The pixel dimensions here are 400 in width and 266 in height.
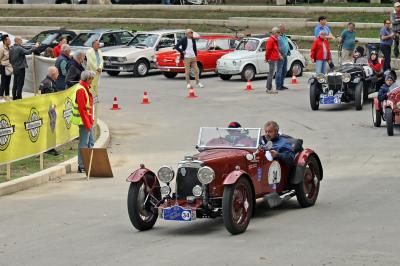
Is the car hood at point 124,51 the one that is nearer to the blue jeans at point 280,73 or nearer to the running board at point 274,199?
the blue jeans at point 280,73

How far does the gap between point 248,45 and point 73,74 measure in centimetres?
1374

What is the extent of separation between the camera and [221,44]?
3662 centimetres

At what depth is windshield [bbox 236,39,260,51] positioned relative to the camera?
113 feet

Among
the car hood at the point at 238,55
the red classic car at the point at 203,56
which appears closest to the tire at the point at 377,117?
the car hood at the point at 238,55

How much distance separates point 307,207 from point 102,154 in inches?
178

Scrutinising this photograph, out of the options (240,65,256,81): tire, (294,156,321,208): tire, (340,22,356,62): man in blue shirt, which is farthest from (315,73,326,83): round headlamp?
(294,156,321,208): tire

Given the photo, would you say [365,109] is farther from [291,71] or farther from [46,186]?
[46,186]

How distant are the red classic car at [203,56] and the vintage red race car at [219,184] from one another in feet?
68.2

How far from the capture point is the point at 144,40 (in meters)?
37.8

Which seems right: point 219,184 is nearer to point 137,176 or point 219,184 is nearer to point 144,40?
point 137,176

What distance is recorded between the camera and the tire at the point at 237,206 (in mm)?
12516

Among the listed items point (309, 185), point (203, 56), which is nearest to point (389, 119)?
point (309, 185)

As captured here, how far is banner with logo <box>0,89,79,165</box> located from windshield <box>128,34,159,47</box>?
57.7ft

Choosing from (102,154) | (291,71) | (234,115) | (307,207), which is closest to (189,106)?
(234,115)
